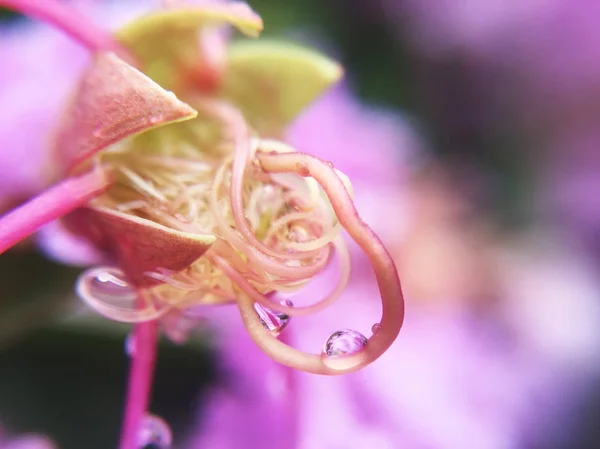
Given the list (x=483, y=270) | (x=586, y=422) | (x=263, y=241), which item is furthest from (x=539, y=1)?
(x=263, y=241)

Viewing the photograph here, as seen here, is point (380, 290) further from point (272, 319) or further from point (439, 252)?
point (439, 252)

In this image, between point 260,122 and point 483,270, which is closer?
point 260,122

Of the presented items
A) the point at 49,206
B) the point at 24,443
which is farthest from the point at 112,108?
the point at 24,443

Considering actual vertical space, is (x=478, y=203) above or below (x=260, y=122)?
above

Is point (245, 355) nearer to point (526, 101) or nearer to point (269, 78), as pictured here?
point (269, 78)

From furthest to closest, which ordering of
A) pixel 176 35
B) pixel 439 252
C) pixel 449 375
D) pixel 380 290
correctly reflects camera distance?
pixel 439 252 → pixel 449 375 → pixel 176 35 → pixel 380 290

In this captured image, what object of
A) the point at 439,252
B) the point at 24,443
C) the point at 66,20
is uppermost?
the point at 439,252
